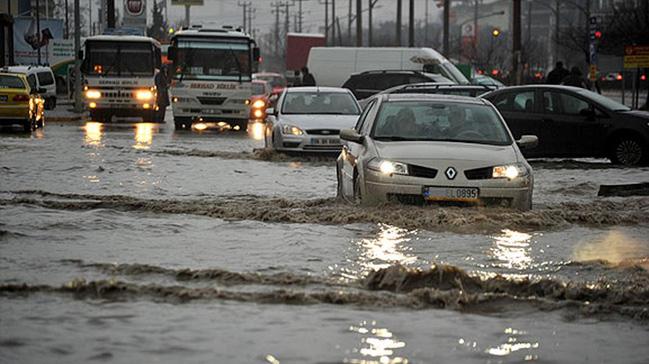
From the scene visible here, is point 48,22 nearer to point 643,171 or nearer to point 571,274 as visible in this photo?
point 643,171

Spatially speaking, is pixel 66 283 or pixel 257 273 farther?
pixel 257 273

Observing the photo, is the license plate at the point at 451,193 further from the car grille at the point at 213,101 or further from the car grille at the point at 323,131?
the car grille at the point at 213,101

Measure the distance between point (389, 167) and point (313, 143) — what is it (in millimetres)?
10987

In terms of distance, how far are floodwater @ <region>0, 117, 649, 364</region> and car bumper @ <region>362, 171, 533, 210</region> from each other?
11 centimetres

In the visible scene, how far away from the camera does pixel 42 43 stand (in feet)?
263

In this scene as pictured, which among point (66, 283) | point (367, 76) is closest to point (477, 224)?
point (66, 283)

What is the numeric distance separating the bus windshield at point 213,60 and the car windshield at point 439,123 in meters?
23.5

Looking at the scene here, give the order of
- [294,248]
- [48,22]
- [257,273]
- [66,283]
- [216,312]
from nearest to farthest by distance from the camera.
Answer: [216,312]
[66,283]
[257,273]
[294,248]
[48,22]

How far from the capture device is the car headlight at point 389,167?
1423 centimetres

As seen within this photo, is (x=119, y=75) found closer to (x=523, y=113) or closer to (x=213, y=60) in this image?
(x=213, y=60)

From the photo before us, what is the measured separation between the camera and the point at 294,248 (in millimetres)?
12367

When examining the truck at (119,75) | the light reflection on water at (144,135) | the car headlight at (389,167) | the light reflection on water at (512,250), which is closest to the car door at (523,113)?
the light reflection on water at (144,135)

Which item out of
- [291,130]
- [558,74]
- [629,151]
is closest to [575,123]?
[629,151]

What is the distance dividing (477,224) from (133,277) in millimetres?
4622
